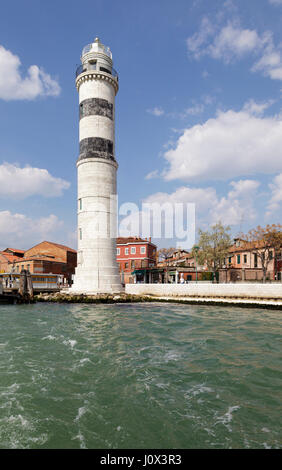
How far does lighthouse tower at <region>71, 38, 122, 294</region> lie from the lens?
105ft

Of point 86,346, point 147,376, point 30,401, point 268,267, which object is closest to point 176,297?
point 268,267

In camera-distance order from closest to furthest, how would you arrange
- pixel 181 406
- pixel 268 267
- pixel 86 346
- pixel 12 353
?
1. pixel 181 406
2. pixel 12 353
3. pixel 86 346
4. pixel 268 267

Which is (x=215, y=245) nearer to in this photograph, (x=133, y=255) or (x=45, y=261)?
(x=133, y=255)

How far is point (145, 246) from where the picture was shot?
54062mm

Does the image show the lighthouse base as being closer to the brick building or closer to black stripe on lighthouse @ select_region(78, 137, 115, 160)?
black stripe on lighthouse @ select_region(78, 137, 115, 160)

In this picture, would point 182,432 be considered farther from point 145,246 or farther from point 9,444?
point 145,246

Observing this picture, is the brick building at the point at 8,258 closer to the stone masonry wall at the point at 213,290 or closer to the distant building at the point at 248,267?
the stone masonry wall at the point at 213,290

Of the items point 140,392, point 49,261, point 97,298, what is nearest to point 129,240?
point 49,261

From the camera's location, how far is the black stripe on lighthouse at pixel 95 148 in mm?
33188

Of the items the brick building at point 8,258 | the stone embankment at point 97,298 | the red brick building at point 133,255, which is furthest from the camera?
the brick building at point 8,258

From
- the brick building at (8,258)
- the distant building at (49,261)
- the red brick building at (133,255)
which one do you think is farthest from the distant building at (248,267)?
the brick building at (8,258)

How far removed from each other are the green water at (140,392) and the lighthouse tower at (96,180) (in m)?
20.3

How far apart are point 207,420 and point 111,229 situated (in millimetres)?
28947

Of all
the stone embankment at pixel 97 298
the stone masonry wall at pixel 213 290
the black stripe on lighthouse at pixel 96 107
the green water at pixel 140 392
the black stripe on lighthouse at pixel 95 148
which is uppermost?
the black stripe on lighthouse at pixel 96 107
